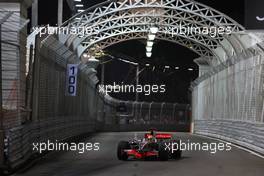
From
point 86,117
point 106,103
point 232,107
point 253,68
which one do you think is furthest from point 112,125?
point 253,68

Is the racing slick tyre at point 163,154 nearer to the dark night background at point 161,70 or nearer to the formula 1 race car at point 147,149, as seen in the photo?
the formula 1 race car at point 147,149

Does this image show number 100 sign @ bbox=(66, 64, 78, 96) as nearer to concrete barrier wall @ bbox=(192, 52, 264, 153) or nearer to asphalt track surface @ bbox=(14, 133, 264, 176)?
asphalt track surface @ bbox=(14, 133, 264, 176)

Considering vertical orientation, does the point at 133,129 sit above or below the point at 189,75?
below

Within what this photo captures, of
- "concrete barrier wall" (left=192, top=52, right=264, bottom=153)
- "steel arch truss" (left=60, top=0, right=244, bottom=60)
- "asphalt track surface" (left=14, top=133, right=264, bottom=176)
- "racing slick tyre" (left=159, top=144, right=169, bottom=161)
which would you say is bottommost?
"asphalt track surface" (left=14, top=133, right=264, bottom=176)

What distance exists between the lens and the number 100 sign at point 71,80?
75.2 feet

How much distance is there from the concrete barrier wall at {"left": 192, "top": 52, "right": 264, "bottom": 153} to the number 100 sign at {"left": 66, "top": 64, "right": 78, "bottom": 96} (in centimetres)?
680

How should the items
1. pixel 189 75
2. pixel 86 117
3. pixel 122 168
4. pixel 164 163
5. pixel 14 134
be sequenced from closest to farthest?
pixel 14 134
pixel 122 168
pixel 164 163
pixel 86 117
pixel 189 75

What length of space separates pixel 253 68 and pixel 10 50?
11074mm

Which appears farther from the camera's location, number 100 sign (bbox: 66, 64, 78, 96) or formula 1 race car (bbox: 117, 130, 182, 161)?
number 100 sign (bbox: 66, 64, 78, 96)

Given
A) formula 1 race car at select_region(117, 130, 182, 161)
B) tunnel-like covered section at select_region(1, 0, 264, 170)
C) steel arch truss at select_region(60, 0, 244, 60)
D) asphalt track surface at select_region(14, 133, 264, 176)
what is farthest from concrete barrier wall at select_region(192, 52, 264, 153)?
formula 1 race car at select_region(117, 130, 182, 161)

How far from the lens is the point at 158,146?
55.0ft

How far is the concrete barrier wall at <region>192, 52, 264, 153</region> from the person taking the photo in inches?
909

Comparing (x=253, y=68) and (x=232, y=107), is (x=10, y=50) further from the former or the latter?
(x=232, y=107)

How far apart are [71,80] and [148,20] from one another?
19548 millimetres
